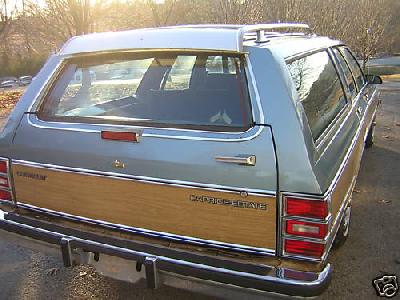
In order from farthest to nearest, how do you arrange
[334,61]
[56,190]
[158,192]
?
1. [334,61]
2. [56,190]
3. [158,192]

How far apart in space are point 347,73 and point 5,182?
3.34 metres

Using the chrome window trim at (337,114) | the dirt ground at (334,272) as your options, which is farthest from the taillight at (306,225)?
the dirt ground at (334,272)

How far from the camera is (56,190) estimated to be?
2.70 metres

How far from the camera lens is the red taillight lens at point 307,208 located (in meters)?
2.06

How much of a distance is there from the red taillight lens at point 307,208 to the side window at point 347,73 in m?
2.25

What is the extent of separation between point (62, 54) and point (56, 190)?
96 centimetres

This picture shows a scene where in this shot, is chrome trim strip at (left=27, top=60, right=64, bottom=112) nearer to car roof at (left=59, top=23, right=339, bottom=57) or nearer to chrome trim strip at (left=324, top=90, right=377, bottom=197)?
car roof at (left=59, top=23, right=339, bottom=57)

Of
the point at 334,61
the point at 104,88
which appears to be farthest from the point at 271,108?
→ the point at 334,61

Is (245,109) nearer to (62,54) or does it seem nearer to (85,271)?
(62,54)

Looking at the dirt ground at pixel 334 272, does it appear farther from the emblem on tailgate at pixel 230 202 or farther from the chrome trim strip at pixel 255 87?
the chrome trim strip at pixel 255 87

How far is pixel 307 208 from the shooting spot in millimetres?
2074

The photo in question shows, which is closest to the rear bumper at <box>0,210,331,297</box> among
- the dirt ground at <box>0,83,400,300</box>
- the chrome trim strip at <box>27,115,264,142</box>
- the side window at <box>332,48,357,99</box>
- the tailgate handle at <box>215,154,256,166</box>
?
the dirt ground at <box>0,83,400,300</box>

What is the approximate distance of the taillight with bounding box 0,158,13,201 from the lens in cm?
289

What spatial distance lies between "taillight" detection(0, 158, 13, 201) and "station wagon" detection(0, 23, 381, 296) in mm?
12
